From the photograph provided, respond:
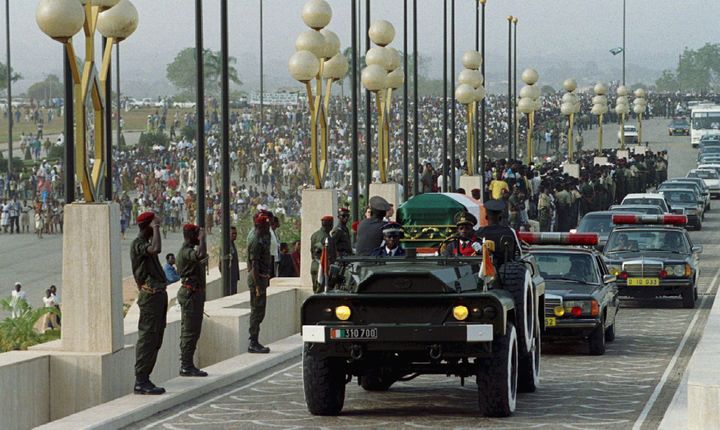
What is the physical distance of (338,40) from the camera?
31984 mm

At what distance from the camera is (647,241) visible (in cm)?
3197

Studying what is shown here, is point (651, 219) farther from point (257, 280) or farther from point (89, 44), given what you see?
point (89, 44)

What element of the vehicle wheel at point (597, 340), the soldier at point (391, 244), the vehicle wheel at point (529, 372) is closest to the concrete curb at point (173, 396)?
the soldier at point (391, 244)

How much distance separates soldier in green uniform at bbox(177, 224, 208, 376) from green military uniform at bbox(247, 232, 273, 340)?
2659 millimetres

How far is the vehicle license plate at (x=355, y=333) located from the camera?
51.5 ft

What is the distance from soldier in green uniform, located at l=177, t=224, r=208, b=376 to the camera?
18234mm

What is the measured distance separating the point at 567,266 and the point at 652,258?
650cm

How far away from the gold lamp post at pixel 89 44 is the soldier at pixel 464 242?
3742 millimetres

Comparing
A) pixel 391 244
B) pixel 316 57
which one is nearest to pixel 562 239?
pixel 316 57

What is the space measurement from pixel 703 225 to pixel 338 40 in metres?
29.2

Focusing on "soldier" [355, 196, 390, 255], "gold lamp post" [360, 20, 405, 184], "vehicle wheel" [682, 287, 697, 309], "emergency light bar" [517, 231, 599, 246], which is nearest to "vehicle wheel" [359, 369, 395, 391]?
"soldier" [355, 196, 390, 255]

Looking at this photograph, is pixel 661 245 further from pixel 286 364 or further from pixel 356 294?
pixel 356 294

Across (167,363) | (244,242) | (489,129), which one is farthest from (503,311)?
(489,129)

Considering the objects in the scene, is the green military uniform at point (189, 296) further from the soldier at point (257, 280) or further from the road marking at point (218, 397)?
the soldier at point (257, 280)
